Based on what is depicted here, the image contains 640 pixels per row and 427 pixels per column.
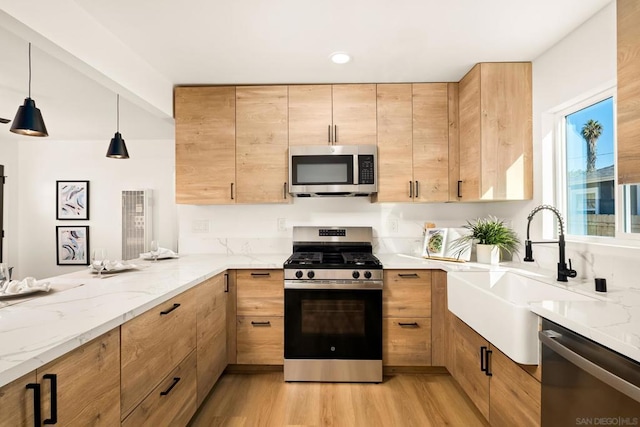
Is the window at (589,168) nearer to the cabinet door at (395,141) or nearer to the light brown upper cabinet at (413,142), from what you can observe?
the light brown upper cabinet at (413,142)

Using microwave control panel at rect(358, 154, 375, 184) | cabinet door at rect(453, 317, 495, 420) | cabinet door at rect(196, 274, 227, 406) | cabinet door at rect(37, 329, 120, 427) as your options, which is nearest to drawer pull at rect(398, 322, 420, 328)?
cabinet door at rect(453, 317, 495, 420)

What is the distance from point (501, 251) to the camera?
261 cm

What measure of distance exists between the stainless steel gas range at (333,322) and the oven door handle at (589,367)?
1208 millimetres

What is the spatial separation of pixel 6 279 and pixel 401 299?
224 centimetres

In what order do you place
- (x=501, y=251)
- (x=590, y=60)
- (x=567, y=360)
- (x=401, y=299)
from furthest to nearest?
1. (x=501, y=251)
2. (x=401, y=299)
3. (x=590, y=60)
4. (x=567, y=360)

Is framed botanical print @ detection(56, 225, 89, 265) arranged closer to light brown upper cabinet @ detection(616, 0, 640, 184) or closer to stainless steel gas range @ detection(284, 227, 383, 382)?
stainless steel gas range @ detection(284, 227, 383, 382)

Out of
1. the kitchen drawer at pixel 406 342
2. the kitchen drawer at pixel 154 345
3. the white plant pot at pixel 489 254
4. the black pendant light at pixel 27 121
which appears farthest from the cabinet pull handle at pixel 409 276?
the black pendant light at pixel 27 121

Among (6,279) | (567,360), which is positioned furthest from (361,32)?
(6,279)

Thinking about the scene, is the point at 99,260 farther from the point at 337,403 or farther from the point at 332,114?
the point at 332,114

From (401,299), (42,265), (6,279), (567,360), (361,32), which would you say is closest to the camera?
(567,360)

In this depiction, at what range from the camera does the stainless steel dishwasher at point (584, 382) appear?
87 cm

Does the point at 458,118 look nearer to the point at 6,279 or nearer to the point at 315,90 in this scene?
the point at 315,90

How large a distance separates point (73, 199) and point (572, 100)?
233 inches

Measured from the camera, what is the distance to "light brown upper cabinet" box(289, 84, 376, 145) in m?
2.66
